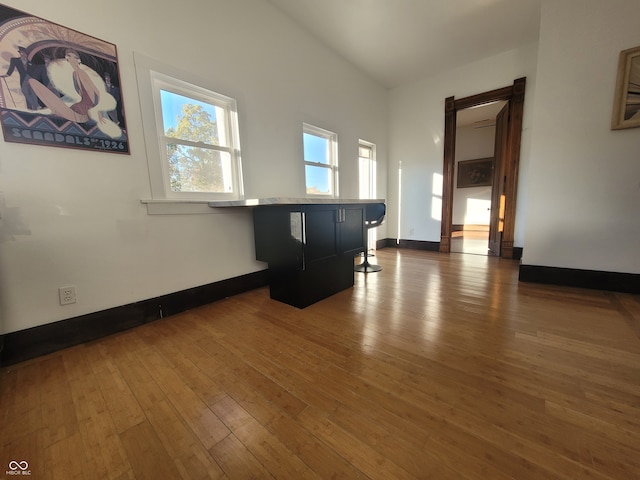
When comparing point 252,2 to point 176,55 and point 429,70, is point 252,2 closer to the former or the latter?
point 176,55

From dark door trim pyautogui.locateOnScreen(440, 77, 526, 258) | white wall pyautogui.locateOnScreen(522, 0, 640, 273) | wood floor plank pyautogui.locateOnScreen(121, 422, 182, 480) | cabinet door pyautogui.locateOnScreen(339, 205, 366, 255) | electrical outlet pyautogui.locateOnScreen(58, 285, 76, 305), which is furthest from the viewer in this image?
dark door trim pyautogui.locateOnScreen(440, 77, 526, 258)

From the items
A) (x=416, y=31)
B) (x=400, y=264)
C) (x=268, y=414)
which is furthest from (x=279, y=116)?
(x=268, y=414)

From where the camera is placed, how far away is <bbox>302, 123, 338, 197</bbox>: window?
3.37 m

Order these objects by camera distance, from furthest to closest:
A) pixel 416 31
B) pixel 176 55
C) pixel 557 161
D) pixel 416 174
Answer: pixel 416 174
pixel 416 31
pixel 557 161
pixel 176 55

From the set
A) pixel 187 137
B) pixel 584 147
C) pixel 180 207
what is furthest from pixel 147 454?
pixel 584 147

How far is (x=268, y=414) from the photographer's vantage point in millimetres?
1013

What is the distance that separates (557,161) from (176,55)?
3748 millimetres

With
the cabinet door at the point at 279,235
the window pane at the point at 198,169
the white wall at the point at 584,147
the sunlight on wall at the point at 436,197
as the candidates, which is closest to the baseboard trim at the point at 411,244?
the sunlight on wall at the point at 436,197

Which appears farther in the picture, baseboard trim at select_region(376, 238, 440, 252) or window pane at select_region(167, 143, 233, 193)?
baseboard trim at select_region(376, 238, 440, 252)

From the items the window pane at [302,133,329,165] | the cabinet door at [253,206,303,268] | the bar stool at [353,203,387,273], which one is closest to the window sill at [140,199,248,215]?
the cabinet door at [253,206,303,268]

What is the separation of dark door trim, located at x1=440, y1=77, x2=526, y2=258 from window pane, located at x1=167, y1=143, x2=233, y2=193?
371cm

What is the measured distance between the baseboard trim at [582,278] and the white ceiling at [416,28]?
3077mm

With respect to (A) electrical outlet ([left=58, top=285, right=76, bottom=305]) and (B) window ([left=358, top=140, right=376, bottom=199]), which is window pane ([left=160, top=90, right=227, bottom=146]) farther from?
(B) window ([left=358, top=140, right=376, bottom=199])

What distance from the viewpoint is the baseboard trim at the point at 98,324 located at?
1.44m
